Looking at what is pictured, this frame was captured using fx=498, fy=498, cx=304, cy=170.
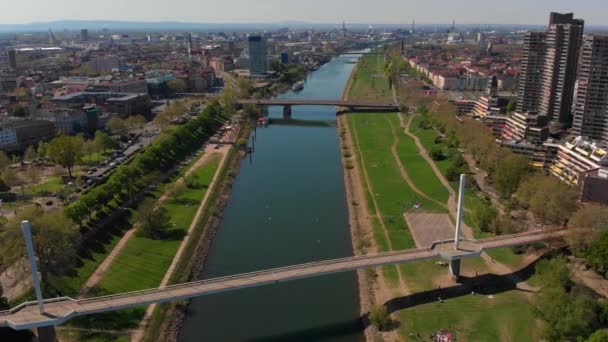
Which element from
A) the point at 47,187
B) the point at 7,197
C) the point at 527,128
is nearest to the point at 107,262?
the point at 7,197

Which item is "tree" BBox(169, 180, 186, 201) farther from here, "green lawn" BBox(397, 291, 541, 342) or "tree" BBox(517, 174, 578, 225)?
"tree" BBox(517, 174, 578, 225)

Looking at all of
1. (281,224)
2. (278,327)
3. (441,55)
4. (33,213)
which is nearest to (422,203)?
(281,224)

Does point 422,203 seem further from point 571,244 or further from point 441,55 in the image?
point 441,55

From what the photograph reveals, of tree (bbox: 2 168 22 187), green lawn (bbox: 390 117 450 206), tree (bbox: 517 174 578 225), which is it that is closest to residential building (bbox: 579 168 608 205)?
tree (bbox: 517 174 578 225)

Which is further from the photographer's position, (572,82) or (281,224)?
(572,82)

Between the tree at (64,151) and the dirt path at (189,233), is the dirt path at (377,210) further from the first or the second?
the tree at (64,151)

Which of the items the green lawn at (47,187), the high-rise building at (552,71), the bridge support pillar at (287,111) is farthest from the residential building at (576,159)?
the bridge support pillar at (287,111)
